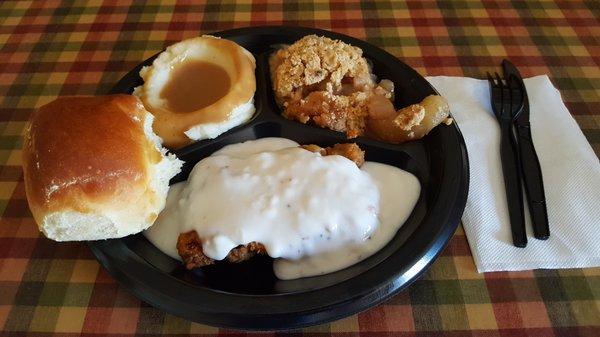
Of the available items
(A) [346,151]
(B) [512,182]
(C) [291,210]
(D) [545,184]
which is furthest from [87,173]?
(D) [545,184]

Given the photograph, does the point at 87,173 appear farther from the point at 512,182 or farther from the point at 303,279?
the point at 512,182

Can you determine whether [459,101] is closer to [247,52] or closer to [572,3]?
[247,52]

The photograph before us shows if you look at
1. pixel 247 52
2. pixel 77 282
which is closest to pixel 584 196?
pixel 247 52

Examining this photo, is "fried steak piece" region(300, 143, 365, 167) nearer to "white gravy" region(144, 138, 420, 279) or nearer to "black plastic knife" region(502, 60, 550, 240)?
"white gravy" region(144, 138, 420, 279)

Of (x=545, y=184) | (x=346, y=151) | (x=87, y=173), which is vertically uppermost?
(x=87, y=173)

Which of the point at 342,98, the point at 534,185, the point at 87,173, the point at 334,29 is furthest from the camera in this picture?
the point at 334,29

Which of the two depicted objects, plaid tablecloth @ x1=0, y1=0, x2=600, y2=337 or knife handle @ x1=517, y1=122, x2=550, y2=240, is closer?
plaid tablecloth @ x1=0, y1=0, x2=600, y2=337

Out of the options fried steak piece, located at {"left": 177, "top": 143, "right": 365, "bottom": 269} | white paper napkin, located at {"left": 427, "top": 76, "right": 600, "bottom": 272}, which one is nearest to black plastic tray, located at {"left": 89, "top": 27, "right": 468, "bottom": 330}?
fried steak piece, located at {"left": 177, "top": 143, "right": 365, "bottom": 269}

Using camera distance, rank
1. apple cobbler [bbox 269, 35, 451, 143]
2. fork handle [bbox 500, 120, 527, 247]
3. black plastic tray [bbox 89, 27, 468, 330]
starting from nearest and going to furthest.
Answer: black plastic tray [bbox 89, 27, 468, 330] < fork handle [bbox 500, 120, 527, 247] < apple cobbler [bbox 269, 35, 451, 143]

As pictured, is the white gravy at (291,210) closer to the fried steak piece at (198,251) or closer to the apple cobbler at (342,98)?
the fried steak piece at (198,251)
